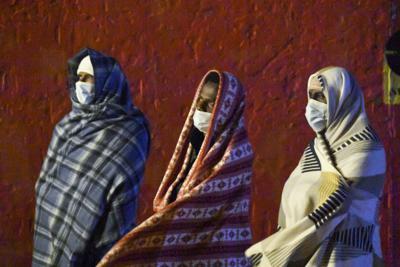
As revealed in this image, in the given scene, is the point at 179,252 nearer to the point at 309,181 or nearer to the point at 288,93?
the point at 309,181

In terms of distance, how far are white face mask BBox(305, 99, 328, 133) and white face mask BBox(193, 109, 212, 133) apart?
0.68m

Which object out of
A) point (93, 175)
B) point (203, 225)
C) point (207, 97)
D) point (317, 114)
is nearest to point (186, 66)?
point (317, 114)

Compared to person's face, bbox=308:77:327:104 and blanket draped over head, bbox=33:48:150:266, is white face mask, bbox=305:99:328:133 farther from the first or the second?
blanket draped over head, bbox=33:48:150:266

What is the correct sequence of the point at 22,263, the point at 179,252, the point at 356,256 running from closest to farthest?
the point at 179,252, the point at 356,256, the point at 22,263

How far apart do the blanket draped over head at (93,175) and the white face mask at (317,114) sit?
2.75 ft

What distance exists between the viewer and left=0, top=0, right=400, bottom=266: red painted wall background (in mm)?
6707

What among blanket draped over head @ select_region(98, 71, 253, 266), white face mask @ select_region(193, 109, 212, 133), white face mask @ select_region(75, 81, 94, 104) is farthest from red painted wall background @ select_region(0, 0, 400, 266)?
blanket draped over head @ select_region(98, 71, 253, 266)

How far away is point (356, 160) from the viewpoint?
5211 millimetres

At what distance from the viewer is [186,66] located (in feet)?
Result: 22.7

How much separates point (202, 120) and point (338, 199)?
0.76m

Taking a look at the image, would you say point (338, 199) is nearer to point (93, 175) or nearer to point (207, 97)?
point (207, 97)

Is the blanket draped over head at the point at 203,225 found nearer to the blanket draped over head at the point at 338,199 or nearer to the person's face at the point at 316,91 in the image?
the blanket draped over head at the point at 338,199

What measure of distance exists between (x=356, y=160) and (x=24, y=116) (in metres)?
2.75

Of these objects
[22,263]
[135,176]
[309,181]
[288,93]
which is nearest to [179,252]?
[135,176]
